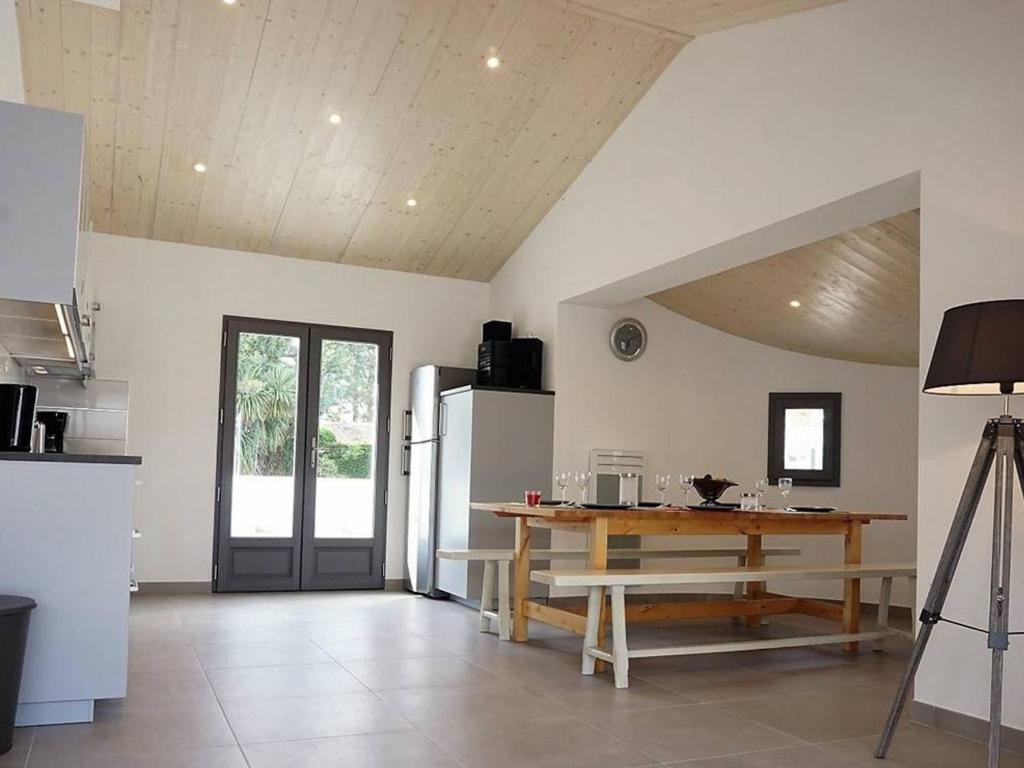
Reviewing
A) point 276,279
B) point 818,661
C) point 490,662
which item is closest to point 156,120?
point 276,279

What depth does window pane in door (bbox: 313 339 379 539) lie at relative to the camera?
7625 mm

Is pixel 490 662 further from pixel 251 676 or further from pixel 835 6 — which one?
pixel 835 6

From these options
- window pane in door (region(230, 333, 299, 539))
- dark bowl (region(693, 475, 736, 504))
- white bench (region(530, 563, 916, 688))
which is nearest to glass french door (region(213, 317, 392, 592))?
window pane in door (region(230, 333, 299, 539))

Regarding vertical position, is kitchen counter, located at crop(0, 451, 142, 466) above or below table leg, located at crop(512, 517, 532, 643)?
above

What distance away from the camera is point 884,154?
13.5 ft

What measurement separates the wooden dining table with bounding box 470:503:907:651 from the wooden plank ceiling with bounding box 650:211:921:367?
4.77ft

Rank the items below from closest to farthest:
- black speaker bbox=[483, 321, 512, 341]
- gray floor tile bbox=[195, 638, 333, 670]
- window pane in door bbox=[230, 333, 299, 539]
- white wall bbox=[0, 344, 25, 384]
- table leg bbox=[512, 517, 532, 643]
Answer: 1. gray floor tile bbox=[195, 638, 333, 670]
2. white wall bbox=[0, 344, 25, 384]
3. table leg bbox=[512, 517, 532, 643]
4. window pane in door bbox=[230, 333, 299, 539]
5. black speaker bbox=[483, 321, 512, 341]

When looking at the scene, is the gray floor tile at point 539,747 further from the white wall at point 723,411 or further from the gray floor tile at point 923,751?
the white wall at point 723,411

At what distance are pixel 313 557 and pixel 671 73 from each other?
447 cm

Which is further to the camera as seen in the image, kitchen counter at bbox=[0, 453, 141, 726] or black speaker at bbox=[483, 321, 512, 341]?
black speaker at bbox=[483, 321, 512, 341]

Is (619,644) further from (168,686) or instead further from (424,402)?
(424,402)

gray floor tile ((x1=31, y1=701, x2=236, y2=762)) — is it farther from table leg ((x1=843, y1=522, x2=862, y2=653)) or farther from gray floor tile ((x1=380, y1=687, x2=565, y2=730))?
table leg ((x1=843, y1=522, x2=862, y2=653))

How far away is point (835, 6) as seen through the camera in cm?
453

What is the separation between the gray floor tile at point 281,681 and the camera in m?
4.03
